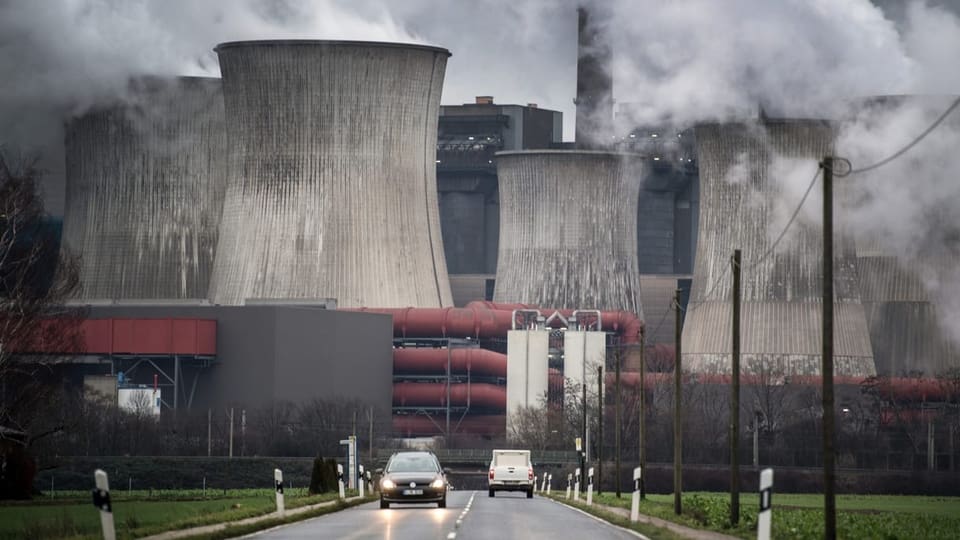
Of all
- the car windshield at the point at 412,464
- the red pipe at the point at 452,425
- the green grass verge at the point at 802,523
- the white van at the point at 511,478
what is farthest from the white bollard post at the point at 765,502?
the red pipe at the point at 452,425

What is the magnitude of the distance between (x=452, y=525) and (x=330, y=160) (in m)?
48.6

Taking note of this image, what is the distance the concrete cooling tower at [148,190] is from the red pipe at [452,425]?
11672 mm

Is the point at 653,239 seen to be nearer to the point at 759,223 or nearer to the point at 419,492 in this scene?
the point at 759,223

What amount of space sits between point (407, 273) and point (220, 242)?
6.89 meters

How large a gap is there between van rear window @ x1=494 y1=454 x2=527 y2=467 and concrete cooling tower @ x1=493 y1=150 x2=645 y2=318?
42517 mm

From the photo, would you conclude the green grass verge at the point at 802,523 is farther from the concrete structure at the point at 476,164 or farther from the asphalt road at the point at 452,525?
the concrete structure at the point at 476,164

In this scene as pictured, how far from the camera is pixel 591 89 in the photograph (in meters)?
103

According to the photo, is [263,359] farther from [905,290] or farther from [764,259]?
[905,290]

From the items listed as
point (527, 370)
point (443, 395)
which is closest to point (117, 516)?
point (443, 395)

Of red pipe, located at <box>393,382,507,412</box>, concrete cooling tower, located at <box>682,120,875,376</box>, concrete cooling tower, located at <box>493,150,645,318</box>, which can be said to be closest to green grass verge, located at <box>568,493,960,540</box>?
concrete cooling tower, located at <box>682,120,875,376</box>

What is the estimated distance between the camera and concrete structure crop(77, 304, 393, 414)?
8375cm

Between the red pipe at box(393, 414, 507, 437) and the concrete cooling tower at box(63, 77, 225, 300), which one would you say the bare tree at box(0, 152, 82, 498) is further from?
the red pipe at box(393, 414, 507, 437)

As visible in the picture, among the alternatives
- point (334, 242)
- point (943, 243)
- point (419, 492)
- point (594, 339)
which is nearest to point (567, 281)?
point (594, 339)

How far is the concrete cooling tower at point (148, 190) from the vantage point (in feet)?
278
